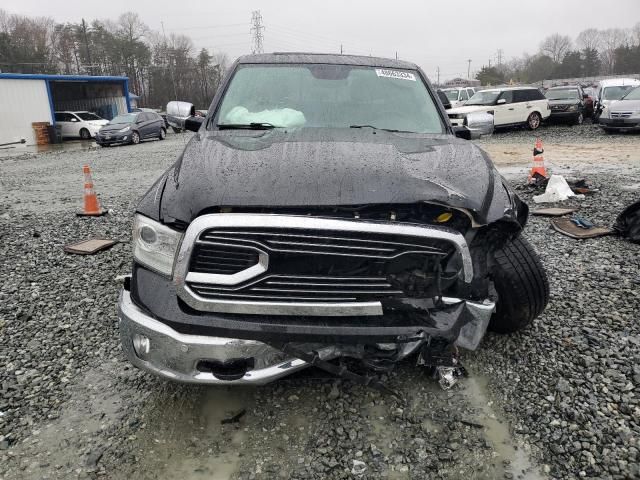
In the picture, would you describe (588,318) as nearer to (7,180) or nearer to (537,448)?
(537,448)

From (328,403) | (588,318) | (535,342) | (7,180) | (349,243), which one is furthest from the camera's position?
(7,180)

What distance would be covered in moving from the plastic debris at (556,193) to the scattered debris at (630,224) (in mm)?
1779

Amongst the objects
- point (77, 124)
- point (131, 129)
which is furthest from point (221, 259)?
point (77, 124)

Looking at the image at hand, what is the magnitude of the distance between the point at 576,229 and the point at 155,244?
486 centimetres

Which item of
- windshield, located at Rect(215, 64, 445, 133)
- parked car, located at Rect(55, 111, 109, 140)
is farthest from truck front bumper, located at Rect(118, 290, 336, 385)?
parked car, located at Rect(55, 111, 109, 140)

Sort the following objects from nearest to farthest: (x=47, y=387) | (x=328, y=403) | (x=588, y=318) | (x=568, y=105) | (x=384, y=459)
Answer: (x=384, y=459), (x=328, y=403), (x=47, y=387), (x=588, y=318), (x=568, y=105)

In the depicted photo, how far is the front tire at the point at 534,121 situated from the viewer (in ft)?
58.8

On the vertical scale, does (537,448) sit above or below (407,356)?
below

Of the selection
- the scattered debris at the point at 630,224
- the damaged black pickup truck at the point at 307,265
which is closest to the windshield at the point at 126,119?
the scattered debris at the point at 630,224

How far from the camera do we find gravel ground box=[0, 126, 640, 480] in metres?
2.16

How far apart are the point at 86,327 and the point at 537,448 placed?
9.46ft

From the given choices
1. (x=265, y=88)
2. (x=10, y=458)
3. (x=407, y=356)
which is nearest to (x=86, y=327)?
(x=10, y=458)

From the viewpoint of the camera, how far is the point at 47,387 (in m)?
2.73

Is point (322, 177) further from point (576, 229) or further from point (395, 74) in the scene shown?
point (576, 229)
